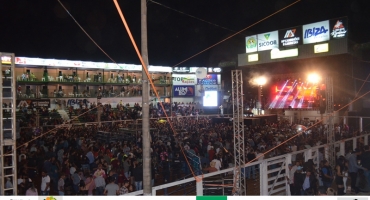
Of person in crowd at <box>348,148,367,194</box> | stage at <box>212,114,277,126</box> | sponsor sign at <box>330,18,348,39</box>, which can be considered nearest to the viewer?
person in crowd at <box>348,148,367,194</box>

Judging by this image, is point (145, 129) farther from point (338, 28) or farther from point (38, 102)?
point (338, 28)

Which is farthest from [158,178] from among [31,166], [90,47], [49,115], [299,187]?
[90,47]

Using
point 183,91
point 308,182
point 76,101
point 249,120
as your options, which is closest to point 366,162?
point 308,182

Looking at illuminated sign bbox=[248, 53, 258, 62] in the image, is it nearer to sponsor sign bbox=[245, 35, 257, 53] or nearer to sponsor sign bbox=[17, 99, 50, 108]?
sponsor sign bbox=[245, 35, 257, 53]

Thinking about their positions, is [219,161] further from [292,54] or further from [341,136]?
[292,54]

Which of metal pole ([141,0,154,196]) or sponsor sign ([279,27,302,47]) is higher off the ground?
sponsor sign ([279,27,302,47])

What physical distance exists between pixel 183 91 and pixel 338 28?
19.2 m

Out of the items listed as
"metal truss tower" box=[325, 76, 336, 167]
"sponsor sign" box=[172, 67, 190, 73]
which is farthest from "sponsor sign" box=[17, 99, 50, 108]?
"metal truss tower" box=[325, 76, 336, 167]

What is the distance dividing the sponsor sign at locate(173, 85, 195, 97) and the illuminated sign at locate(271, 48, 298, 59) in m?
11.6

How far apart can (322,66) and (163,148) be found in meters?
23.9

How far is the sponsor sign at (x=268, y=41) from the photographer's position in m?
33.8

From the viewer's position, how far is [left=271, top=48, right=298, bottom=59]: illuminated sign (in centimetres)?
3241

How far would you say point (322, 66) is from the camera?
31188 millimetres

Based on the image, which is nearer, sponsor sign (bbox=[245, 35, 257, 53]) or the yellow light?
the yellow light
